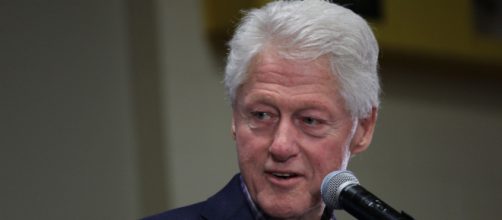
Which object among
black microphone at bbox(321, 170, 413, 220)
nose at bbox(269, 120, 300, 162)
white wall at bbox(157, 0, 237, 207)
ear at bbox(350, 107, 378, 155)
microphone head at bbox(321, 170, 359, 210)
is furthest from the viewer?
white wall at bbox(157, 0, 237, 207)

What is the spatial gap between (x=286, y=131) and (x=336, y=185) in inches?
10.4

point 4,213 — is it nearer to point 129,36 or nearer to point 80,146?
point 80,146

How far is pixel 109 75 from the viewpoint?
4.66m

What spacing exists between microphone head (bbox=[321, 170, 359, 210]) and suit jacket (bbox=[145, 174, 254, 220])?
0.34 meters

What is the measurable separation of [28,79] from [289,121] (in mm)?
2167

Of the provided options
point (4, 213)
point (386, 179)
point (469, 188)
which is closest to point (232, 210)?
point (4, 213)

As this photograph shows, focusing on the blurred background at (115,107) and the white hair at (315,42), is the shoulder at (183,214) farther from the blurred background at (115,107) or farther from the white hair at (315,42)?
the blurred background at (115,107)

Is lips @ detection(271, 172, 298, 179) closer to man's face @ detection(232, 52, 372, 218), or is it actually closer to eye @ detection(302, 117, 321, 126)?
man's face @ detection(232, 52, 372, 218)

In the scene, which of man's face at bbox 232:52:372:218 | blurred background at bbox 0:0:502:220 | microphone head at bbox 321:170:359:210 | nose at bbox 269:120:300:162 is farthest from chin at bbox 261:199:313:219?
blurred background at bbox 0:0:502:220

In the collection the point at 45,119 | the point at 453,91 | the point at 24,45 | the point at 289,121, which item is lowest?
the point at 453,91

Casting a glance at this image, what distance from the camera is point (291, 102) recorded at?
2.55 metres

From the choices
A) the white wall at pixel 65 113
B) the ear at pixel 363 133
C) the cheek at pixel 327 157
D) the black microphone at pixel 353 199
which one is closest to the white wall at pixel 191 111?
the white wall at pixel 65 113

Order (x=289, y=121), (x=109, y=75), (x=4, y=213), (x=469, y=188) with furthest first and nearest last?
(x=469, y=188), (x=109, y=75), (x=4, y=213), (x=289, y=121)

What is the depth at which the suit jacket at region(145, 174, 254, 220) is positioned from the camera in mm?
2619
